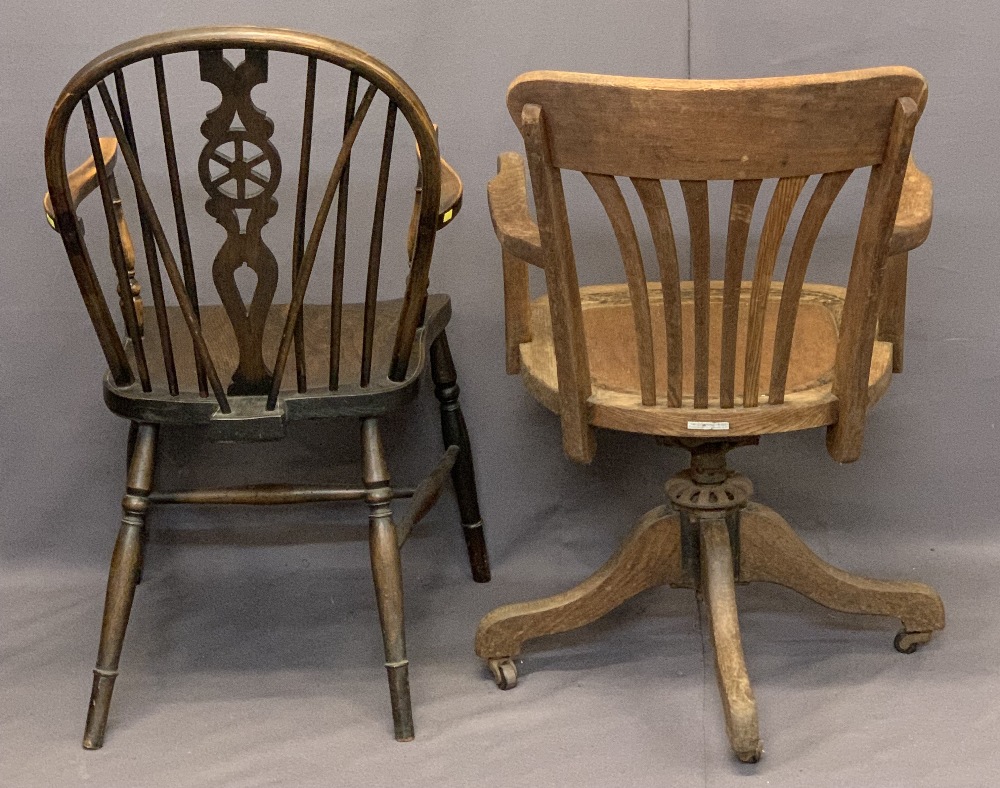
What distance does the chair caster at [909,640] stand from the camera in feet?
6.24

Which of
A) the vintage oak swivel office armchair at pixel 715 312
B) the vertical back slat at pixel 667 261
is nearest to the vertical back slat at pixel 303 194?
the vintage oak swivel office armchair at pixel 715 312

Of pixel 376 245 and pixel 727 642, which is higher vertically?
pixel 376 245

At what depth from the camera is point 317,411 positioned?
1694 millimetres

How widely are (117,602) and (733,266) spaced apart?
93 centimetres

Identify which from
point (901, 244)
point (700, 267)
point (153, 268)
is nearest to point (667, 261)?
point (700, 267)

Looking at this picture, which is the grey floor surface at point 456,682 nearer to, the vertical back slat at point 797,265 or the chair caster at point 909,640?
the chair caster at point 909,640

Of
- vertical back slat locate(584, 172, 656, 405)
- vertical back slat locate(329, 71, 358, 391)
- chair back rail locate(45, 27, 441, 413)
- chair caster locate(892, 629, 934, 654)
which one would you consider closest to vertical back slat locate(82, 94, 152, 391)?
chair back rail locate(45, 27, 441, 413)

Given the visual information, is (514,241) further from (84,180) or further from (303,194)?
(84,180)

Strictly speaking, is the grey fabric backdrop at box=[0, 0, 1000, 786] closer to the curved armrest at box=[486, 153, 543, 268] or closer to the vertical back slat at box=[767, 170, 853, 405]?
the curved armrest at box=[486, 153, 543, 268]

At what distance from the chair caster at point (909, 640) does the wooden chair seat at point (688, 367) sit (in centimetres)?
44

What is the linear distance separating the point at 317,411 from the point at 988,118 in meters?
1.15

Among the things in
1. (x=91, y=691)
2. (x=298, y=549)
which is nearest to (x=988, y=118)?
(x=298, y=549)

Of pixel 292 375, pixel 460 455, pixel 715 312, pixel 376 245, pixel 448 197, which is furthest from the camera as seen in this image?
pixel 460 455

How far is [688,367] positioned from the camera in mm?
1863
